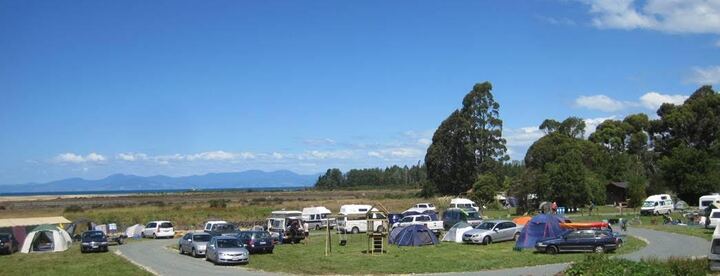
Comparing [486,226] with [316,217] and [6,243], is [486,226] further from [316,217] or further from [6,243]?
[6,243]

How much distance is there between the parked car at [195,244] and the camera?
3362 cm

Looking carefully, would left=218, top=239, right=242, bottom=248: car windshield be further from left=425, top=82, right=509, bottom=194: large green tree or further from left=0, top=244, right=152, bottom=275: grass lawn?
left=425, top=82, right=509, bottom=194: large green tree

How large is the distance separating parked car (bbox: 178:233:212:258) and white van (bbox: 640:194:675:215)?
42976 mm

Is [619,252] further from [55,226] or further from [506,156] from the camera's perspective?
[506,156]

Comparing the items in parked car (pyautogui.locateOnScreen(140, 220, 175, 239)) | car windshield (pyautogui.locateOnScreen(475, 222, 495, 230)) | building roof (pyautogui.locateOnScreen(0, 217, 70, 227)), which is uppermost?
building roof (pyautogui.locateOnScreen(0, 217, 70, 227))

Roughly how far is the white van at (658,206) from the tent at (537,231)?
32164 mm

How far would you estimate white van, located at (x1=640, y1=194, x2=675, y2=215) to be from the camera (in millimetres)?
60531

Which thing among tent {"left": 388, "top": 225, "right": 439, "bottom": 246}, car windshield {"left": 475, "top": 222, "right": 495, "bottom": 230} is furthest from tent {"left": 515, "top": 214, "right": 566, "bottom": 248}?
tent {"left": 388, "top": 225, "right": 439, "bottom": 246}

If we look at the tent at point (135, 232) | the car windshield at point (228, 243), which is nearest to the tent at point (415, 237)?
the car windshield at point (228, 243)

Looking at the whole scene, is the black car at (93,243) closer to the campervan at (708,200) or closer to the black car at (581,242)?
the black car at (581,242)

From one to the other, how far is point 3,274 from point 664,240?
3211 cm

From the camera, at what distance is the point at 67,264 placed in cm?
3081

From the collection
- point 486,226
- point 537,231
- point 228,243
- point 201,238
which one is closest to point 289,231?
point 201,238

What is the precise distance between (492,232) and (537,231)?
423cm
